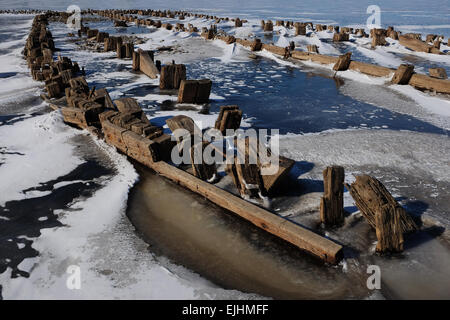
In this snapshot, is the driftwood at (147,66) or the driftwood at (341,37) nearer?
the driftwood at (147,66)

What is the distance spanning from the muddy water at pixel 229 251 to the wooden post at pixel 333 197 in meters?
0.61

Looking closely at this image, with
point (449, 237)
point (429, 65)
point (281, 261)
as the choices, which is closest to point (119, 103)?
point (281, 261)

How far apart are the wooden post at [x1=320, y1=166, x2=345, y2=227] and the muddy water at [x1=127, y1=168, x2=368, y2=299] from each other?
0.61 metres

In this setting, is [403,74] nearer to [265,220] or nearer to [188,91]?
[188,91]

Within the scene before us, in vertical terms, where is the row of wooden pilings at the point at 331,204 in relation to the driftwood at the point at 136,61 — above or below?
below

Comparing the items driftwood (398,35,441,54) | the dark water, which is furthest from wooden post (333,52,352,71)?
driftwood (398,35,441,54)

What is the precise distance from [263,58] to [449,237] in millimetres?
12671

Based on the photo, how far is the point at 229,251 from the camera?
3475 mm

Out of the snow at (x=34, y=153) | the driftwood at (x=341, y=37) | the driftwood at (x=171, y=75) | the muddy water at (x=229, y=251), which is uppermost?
the driftwood at (x=341, y=37)

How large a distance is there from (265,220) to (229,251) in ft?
1.76

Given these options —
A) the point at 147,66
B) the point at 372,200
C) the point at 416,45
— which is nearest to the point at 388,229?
the point at 372,200

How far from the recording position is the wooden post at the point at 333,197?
3.54m

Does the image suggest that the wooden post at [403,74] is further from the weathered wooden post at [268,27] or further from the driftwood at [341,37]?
the weathered wooden post at [268,27]

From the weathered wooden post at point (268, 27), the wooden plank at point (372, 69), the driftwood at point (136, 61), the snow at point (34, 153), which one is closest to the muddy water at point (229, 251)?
the snow at point (34, 153)
